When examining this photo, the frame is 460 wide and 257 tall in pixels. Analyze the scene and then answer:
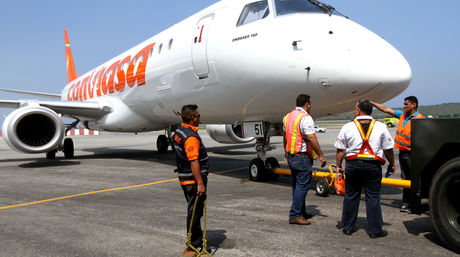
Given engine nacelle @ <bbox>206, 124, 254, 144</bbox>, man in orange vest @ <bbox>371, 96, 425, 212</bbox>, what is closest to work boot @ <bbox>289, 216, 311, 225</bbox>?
man in orange vest @ <bbox>371, 96, 425, 212</bbox>

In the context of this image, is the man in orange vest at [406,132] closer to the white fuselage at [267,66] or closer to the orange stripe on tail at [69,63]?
the white fuselage at [267,66]

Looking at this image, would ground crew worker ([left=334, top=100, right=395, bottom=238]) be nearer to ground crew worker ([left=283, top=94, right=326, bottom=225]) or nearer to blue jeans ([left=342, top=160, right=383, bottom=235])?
blue jeans ([left=342, top=160, right=383, bottom=235])

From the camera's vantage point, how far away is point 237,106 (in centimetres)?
737

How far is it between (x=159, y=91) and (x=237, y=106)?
2.91 meters

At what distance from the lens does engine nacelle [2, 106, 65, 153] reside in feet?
37.0

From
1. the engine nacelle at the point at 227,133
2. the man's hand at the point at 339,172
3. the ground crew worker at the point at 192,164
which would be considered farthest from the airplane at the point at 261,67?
the ground crew worker at the point at 192,164

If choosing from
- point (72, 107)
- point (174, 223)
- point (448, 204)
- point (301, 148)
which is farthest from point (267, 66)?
point (72, 107)

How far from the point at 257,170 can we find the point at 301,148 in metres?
3.19

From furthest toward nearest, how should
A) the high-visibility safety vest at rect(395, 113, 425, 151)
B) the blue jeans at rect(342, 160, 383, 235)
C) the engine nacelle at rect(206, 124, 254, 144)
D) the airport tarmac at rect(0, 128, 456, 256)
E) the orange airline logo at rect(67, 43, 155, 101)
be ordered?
the engine nacelle at rect(206, 124, 254, 144) → the orange airline logo at rect(67, 43, 155, 101) → the high-visibility safety vest at rect(395, 113, 425, 151) → the blue jeans at rect(342, 160, 383, 235) → the airport tarmac at rect(0, 128, 456, 256)

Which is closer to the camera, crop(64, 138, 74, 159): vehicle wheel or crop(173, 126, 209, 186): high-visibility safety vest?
crop(173, 126, 209, 186): high-visibility safety vest

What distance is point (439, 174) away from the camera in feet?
12.0

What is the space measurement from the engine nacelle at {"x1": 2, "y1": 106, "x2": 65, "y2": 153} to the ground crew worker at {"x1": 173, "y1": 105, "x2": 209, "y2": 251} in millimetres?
9249

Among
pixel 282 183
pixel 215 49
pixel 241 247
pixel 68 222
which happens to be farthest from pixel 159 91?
pixel 241 247

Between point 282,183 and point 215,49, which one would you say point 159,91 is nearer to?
point 215,49
